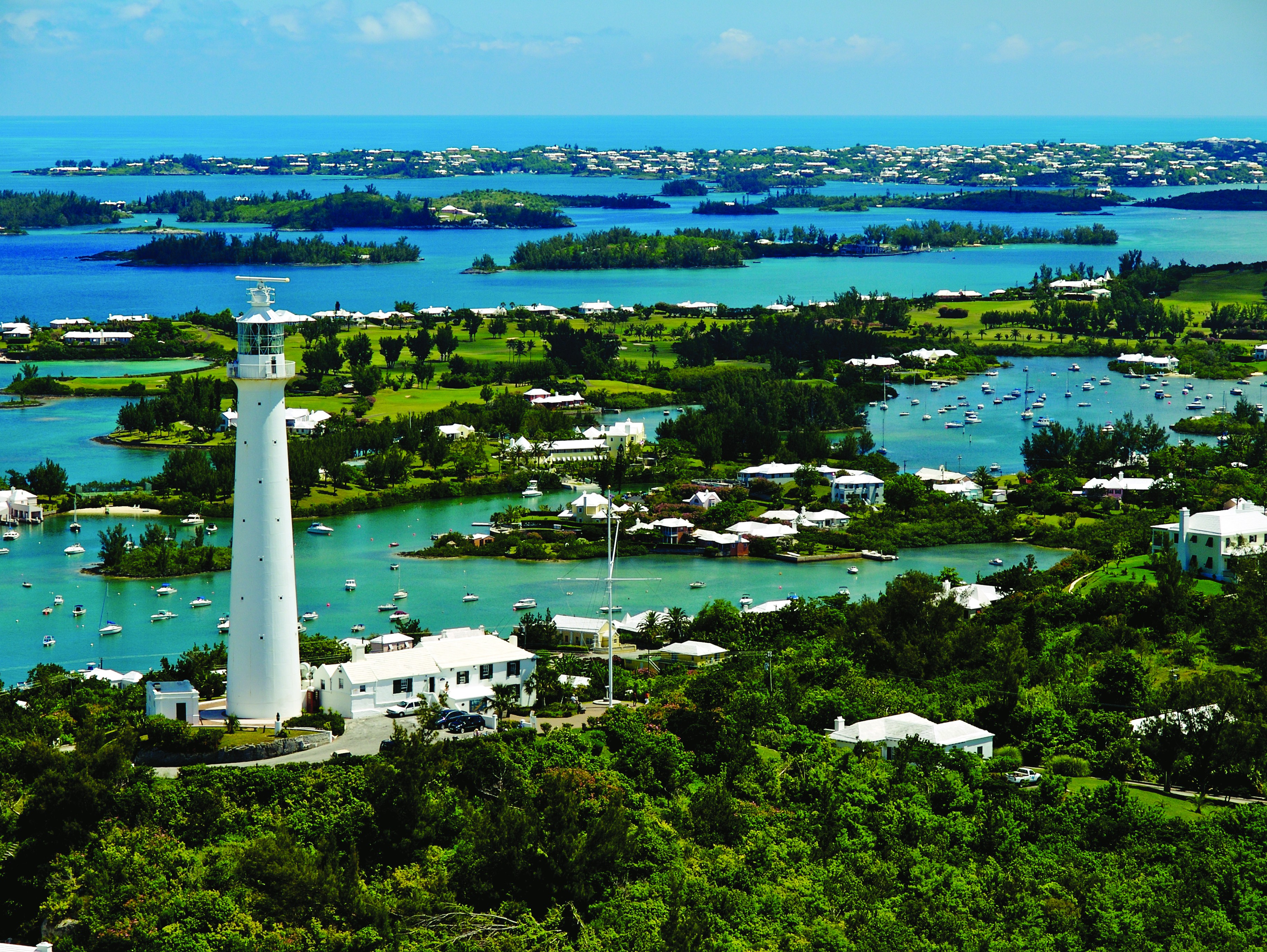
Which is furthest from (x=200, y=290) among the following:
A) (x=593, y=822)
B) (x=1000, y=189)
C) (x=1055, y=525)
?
(x=1000, y=189)

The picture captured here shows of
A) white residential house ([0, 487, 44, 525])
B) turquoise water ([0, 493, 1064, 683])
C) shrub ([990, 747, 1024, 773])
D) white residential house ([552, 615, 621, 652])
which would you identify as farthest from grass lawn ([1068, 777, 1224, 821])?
white residential house ([0, 487, 44, 525])

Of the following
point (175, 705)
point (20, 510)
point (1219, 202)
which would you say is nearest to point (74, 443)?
point (20, 510)

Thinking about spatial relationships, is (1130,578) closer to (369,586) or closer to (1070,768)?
(1070,768)

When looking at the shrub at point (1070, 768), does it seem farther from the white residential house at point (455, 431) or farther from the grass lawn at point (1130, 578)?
the white residential house at point (455, 431)

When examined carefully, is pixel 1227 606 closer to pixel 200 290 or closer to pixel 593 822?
pixel 593 822

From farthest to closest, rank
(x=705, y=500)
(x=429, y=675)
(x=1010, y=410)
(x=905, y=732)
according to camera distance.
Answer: (x=1010, y=410)
(x=705, y=500)
(x=429, y=675)
(x=905, y=732)

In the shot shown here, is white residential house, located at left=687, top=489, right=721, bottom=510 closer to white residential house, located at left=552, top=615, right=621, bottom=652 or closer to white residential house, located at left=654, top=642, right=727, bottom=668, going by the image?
white residential house, located at left=552, top=615, right=621, bottom=652
